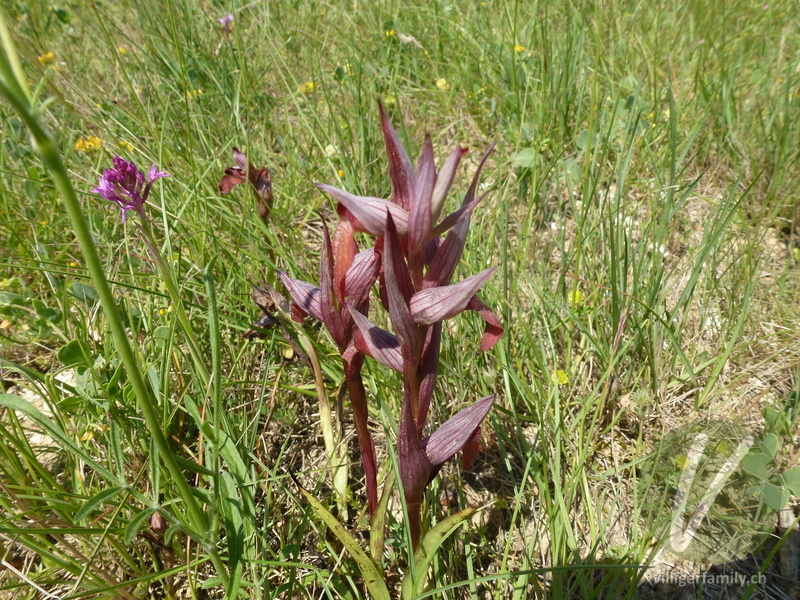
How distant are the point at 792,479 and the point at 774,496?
0.07 meters

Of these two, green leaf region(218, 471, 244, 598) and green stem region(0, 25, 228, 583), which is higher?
green stem region(0, 25, 228, 583)

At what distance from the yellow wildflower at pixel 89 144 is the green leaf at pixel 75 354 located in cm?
93

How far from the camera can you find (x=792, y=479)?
3.59 feet

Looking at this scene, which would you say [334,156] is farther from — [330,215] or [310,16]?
[310,16]

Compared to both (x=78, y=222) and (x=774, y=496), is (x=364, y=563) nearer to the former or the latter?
(x=78, y=222)

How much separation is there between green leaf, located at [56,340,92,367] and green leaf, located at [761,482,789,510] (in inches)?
56.5

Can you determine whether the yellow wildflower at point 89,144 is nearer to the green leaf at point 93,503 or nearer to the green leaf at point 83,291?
the green leaf at point 83,291

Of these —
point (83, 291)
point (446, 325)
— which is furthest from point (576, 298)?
point (83, 291)

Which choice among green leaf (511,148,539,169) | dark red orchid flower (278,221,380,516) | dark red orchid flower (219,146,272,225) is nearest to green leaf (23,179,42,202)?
dark red orchid flower (219,146,272,225)

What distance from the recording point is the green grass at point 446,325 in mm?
1044

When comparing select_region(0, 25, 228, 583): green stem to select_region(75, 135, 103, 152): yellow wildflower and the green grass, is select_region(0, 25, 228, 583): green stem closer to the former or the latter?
the green grass

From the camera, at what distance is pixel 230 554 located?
88cm

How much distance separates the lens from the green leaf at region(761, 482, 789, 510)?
106 centimetres

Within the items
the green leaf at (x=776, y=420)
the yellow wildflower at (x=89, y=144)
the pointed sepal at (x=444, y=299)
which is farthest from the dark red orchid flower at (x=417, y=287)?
the yellow wildflower at (x=89, y=144)
